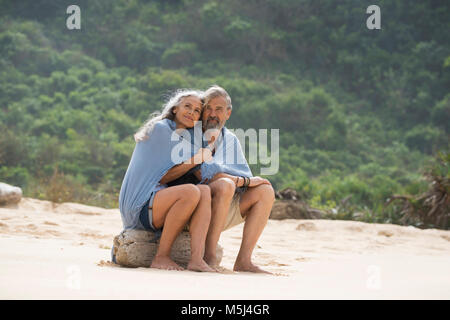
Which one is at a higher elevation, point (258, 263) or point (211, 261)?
point (211, 261)

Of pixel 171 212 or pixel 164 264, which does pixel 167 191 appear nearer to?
pixel 171 212

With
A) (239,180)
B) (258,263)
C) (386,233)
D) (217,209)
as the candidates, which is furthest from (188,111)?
(386,233)

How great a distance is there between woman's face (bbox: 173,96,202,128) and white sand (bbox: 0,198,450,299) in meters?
0.88

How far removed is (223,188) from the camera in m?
2.91

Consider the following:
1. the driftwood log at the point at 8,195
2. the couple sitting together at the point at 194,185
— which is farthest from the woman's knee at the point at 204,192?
the driftwood log at the point at 8,195

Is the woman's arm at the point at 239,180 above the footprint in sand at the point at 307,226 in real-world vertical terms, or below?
above

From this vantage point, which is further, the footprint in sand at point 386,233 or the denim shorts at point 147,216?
the footprint in sand at point 386,233

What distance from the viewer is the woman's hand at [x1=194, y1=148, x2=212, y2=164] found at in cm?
298

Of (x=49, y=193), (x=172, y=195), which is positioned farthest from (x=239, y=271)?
(x=49, y=193)

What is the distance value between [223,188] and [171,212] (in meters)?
0.30

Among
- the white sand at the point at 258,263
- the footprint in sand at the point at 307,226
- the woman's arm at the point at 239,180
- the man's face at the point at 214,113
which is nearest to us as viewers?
the white sand at the point at 258,263

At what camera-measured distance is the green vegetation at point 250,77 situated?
59.5 ft

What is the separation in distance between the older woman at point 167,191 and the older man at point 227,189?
89 millimetres

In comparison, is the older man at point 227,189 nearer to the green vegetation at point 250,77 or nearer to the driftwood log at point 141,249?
the driftwood log at point 141,249
